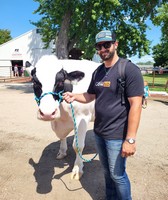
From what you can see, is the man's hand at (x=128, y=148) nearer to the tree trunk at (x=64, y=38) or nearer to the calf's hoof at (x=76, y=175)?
the calf's hoof at (x=76, y=175)

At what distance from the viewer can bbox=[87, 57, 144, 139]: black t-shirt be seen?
2146 millimetres

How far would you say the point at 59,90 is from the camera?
9.52 ft

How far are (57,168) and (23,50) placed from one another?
3002 cm

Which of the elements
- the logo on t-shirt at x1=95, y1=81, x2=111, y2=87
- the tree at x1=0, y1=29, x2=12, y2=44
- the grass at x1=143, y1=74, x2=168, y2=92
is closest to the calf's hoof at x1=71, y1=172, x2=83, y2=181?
the logo on t-shirt at x1=95, y1=81, x2=111, y2=87

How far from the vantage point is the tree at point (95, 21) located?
45.7ft

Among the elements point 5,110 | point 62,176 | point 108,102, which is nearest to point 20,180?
point 62,176

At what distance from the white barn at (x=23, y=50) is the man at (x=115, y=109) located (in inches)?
1164

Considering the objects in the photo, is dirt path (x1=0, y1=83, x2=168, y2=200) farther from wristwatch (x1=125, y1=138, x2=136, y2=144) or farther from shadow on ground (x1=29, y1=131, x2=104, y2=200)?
wristwatch (x1=125, y1=138, x2=136, y2=144)

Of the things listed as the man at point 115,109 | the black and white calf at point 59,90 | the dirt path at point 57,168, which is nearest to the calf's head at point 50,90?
the black and white calf at point 59,90

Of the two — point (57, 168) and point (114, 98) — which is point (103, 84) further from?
point (57, 168)

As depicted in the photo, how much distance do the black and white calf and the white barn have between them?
92.3 ft

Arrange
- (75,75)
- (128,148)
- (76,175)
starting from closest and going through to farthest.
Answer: (128,148)
(75,75)
(76,175)

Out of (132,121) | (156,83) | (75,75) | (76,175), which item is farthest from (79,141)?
(156,83)

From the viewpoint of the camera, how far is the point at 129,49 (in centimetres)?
1588
